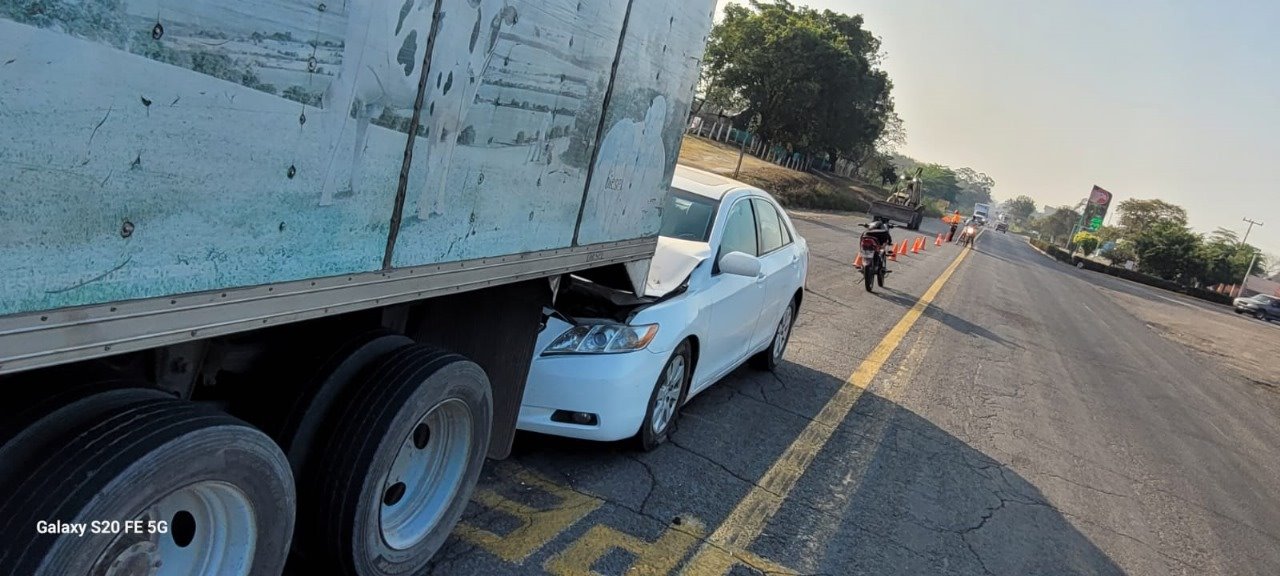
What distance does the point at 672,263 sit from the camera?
5.34 m

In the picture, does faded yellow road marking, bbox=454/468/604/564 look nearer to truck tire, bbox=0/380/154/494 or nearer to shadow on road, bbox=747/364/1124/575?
shadow on road, bbox=747/364/1124/575

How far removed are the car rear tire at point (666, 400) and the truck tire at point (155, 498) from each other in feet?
8.34

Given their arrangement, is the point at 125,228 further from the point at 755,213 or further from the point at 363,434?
the point at 755,213

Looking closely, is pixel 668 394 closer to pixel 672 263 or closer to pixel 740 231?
pixel 672 263

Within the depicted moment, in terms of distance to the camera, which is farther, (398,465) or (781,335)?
(781,335)

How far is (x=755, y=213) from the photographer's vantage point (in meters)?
6.59

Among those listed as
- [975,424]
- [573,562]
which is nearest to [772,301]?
[975,424]

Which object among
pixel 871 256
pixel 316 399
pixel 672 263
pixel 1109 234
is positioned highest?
pixel 1109 234

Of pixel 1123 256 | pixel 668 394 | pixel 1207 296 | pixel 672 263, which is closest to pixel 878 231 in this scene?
pixel 672 263

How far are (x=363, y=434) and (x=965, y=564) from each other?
10.7 feet

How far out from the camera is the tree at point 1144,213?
403 feet

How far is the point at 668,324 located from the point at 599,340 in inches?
18.0

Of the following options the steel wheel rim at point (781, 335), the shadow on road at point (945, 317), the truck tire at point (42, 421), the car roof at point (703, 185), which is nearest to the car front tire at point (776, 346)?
the steel wheel rim at point (781, 335)

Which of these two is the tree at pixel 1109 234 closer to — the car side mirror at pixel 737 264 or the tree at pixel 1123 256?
the tree at pixel 1123 256
